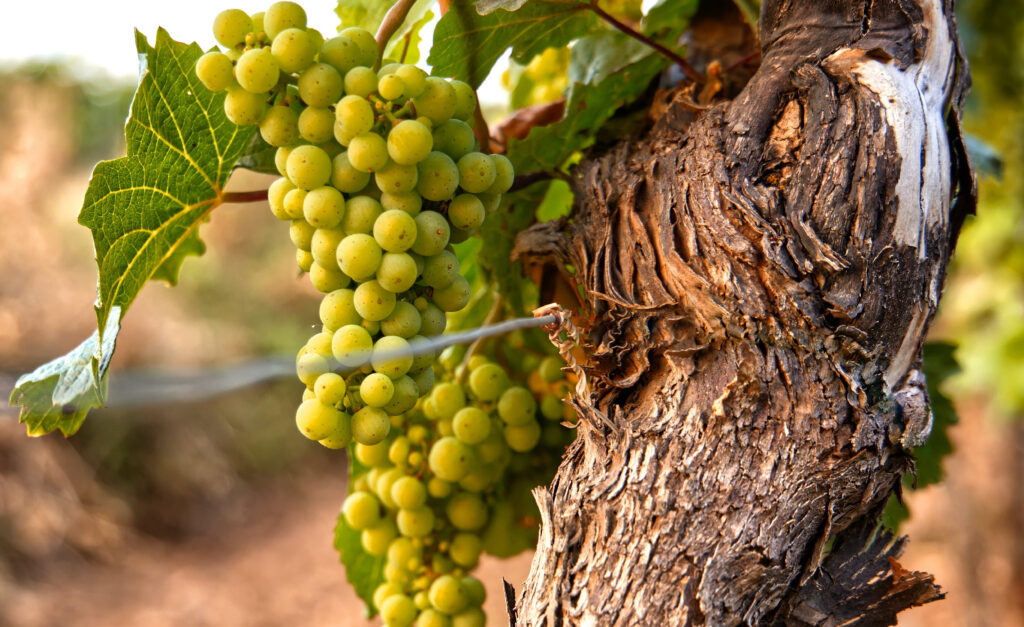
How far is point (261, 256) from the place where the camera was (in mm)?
5379

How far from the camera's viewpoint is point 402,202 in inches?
18.6

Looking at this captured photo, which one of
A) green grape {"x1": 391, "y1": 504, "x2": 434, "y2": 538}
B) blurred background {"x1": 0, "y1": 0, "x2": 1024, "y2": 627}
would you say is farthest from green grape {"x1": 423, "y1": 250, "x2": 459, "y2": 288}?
blurred background {"x1": 0, "y1": 0, "x2": 1024, "y2": 627}

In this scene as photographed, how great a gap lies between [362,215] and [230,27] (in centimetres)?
15

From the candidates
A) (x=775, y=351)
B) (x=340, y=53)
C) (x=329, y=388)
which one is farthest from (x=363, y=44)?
(x=775, y=351)

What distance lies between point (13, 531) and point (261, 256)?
2.44m

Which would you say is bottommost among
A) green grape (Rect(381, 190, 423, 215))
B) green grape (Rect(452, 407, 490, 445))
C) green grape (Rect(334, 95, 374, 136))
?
green grape (Rect(452, 407, 490, 445))

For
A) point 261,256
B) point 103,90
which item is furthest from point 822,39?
point 103,90

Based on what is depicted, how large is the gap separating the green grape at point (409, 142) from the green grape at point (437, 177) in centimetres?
2

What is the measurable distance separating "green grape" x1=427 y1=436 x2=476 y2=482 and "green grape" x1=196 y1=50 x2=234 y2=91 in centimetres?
31

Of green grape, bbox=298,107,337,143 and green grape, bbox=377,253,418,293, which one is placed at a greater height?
green grape, bbox=298,107,337,143

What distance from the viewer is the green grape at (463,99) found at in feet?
1.65

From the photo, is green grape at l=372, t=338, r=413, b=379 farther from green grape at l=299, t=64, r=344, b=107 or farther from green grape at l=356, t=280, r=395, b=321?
green grape at l=299, t=64, r=344, b=107

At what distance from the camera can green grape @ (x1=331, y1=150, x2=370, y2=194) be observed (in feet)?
1.54

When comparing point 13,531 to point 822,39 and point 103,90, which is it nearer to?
point 103,90
